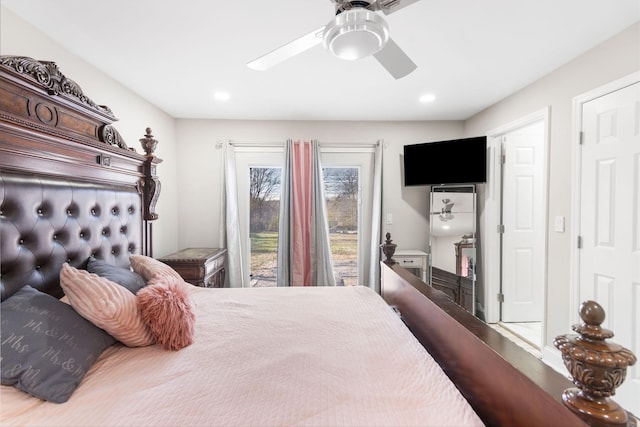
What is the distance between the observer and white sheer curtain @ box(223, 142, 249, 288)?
3.17m

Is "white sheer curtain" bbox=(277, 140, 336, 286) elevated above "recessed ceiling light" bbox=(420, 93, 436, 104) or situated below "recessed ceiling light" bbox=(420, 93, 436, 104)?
below

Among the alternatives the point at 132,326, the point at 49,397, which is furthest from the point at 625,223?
the point at 49,397

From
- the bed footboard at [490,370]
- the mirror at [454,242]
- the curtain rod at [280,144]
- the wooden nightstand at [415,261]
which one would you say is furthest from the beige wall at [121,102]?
the mirror at [454,242]

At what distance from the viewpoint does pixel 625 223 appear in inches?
66.9

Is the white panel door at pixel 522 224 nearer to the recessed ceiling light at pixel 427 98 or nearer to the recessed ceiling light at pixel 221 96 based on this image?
the recessed ceiling light at pixel 427 98

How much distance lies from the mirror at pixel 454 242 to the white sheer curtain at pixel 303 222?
4.21 ft

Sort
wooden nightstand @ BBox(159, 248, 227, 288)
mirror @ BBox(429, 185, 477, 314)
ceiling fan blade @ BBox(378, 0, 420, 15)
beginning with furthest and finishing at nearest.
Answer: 1. mirror @ BBox(429, 185, 477, 314)
2. wooden nightstand @ BBox(159, 248, 227, 288)
3. ceiling fan blade @ BBox(378, 0, 420, 15)

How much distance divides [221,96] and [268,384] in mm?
2538

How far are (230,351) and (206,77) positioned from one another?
2117 millimetres

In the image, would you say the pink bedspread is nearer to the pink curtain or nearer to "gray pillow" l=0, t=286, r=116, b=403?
"gray pillow" l=0, t=286, r=116, b=403

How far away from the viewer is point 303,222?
325 cm

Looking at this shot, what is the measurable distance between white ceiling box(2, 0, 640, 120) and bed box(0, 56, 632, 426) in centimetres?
53

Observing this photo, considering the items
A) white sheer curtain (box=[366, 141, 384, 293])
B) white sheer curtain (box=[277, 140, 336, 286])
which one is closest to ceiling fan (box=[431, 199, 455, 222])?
white sheer curtain (box=[366, 141, 384, 293])

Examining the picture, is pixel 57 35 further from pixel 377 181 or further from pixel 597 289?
pixel 597 289
